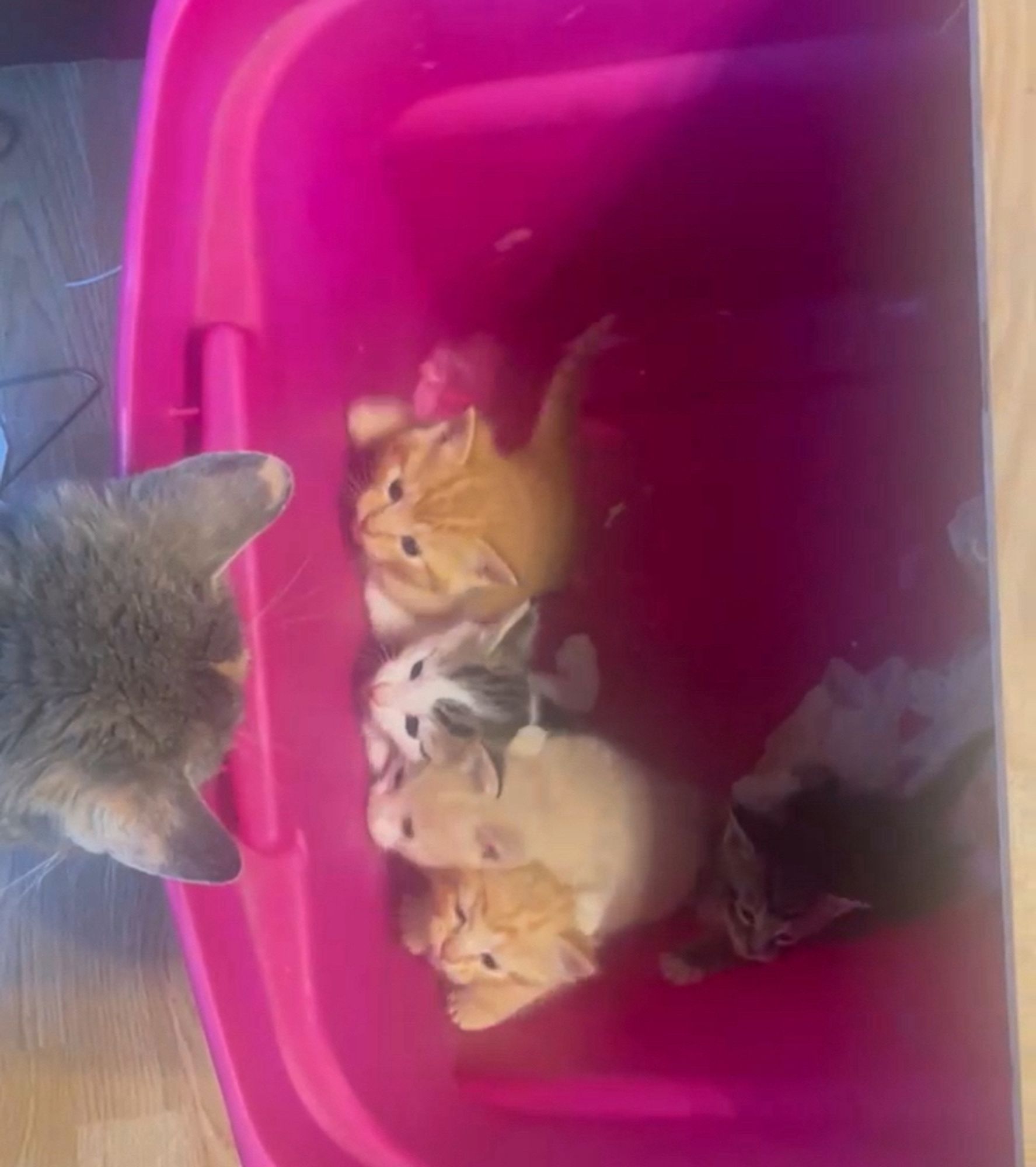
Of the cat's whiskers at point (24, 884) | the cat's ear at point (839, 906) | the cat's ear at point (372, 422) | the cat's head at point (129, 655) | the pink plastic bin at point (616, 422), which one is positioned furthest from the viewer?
the cat's whiskers at point (24, 884)

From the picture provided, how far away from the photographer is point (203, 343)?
0.87 metres

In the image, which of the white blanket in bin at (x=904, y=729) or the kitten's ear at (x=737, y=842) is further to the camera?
the kitten's ear at (x=737, y=842)

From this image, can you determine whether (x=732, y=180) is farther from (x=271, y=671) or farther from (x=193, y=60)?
(x=271, y=671)

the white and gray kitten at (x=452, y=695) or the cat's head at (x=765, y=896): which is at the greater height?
the white and gray kitten at (x=452, y=695)

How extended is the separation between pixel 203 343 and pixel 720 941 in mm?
694

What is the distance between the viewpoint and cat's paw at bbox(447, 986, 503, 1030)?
1.07 meters

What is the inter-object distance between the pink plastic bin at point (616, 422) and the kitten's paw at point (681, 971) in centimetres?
2

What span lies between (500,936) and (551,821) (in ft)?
0.36

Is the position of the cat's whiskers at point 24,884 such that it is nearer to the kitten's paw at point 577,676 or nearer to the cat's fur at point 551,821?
the cat's fur at point 551,821

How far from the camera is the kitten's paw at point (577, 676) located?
3.80 ft

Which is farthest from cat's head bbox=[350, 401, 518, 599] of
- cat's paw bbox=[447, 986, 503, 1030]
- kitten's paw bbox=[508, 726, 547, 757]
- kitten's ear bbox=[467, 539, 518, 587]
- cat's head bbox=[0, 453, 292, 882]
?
cat's paw bbox=[447, 986, 503, 1030]

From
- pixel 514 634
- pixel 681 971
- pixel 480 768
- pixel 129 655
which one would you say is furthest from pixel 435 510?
pixel 681 971

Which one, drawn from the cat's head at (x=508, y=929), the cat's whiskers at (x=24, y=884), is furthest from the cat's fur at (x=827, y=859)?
the cat's whiskers at (x=24, y=884)

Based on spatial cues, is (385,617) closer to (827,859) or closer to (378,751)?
(378,751)
